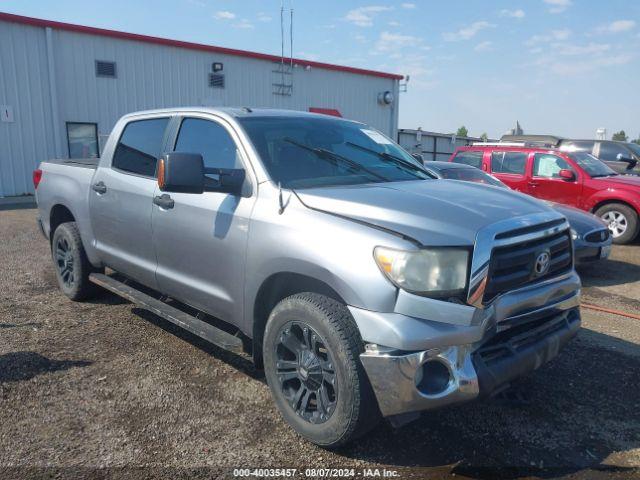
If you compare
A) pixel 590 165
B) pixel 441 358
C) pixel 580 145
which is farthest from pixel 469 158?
pixel 441 358

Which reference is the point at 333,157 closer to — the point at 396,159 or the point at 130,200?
the point at 396,159

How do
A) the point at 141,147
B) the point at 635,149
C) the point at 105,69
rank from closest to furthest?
the point at 141,147 → the point at 635,149 → the point at 105,69

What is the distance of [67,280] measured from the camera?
557 centimetres

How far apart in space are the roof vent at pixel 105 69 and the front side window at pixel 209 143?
1443 cm

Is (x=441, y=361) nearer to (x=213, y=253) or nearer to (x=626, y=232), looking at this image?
(x=213, y=253)

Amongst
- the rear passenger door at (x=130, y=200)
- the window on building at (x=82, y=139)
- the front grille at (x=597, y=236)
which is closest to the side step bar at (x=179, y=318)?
the rear passenger door at (x=130, y=200)

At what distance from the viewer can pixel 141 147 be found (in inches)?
178

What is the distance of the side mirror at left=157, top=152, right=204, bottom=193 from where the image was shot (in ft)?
10.6

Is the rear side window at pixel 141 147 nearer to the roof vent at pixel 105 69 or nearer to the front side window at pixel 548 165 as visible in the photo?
the front side window at pixel 548 165

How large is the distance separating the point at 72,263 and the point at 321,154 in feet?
10.3

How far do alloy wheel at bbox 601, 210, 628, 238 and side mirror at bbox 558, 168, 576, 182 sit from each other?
0.83 metres

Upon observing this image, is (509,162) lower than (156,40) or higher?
lower

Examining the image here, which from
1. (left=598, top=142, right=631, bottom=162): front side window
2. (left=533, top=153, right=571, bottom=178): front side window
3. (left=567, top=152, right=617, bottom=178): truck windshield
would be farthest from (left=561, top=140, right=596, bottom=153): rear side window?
(left=533, top=153, right=571, bottom=178): front side window

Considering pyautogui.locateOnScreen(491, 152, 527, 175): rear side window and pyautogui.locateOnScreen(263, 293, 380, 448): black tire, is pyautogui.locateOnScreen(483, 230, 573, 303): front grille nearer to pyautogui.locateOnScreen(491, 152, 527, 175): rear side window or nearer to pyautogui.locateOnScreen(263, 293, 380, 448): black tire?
pyautogui.locateOnScreen(263, 293, 380, 448): black tire
